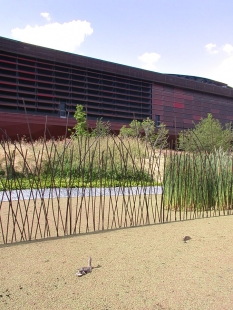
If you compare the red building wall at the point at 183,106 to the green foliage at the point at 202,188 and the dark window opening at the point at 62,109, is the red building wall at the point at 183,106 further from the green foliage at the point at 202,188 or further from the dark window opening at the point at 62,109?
the green foliage at the point at 202,188

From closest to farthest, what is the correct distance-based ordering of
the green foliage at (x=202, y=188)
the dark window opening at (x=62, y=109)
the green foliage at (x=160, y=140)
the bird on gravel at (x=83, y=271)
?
the bird on gravel at (x=83, y=271) < the green foliage at (x=202, y=188) < the green foliage at (x=160, y=140) < the dark window opening at (x=62, y=109)

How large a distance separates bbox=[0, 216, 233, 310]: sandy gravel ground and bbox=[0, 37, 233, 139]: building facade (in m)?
19.3

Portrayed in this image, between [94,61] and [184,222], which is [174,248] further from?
[94,61]

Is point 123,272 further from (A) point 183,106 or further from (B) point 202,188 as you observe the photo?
(A) point 183,106

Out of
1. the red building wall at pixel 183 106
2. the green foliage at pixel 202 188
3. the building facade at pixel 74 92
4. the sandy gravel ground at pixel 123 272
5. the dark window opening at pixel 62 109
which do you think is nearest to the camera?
the sandy gravel ground at pixel 123 272

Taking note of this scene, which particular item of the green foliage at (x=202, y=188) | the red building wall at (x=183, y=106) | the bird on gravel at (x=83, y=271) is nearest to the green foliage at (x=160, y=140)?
the green foliage at (x=202, y=188)

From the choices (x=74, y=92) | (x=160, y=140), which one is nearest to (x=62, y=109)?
(x=74, y=92)

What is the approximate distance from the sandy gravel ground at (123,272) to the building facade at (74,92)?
19.3 metres

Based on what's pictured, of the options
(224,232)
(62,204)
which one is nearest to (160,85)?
(62,204)

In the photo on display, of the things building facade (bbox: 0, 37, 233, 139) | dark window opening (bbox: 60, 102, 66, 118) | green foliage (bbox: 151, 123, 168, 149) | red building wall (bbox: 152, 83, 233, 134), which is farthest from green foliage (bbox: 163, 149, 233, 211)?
red building wall (bbox: 152, 83, 233, 134)

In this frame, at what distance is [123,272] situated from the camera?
2598 millimetres

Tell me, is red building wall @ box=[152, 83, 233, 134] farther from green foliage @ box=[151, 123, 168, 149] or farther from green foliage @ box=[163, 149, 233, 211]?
green foliage @ box=[163, 149, 233, 211]

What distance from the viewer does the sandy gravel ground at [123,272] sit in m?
2.17

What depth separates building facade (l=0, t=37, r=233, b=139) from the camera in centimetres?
2588
